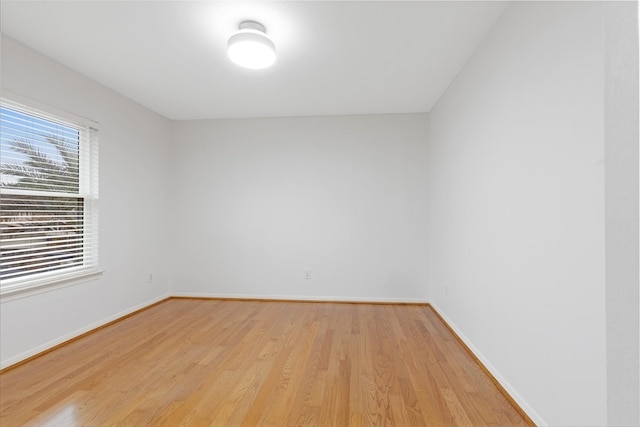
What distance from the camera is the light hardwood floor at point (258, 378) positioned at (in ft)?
5.77

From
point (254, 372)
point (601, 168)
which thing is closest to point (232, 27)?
point (601, 168)

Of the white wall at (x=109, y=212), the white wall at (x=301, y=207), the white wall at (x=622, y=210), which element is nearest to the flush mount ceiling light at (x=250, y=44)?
the white wall at (x=109, y=212)

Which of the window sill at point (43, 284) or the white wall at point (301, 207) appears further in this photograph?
the white wall at point (301, 207)

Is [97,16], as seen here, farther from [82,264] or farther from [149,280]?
[149,280]

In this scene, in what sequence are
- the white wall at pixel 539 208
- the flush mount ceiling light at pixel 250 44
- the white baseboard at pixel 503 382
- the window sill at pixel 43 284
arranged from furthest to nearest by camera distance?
the window sill at pixel 43 284 → the flush mount ceiling light at pixel 250 44 → the white baseboard at pixel 503 382 → the white wall at pixel 539 208

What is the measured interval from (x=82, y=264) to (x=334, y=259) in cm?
283

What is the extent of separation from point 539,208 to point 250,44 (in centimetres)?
213

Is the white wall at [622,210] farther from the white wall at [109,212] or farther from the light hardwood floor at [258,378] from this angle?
the white wall at [109,212]

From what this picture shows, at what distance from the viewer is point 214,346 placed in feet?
8.87

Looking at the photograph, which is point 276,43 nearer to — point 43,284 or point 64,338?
point 43,284

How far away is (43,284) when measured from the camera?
8.37 ft

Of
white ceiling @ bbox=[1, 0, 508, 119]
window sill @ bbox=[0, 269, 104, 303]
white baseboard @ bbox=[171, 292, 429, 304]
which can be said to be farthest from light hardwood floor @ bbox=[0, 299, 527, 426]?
white ceiling @ bbox=[1, 0, 508, 119]

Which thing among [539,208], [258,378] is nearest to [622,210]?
[539,208]

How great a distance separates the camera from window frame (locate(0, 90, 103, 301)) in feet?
7.75
